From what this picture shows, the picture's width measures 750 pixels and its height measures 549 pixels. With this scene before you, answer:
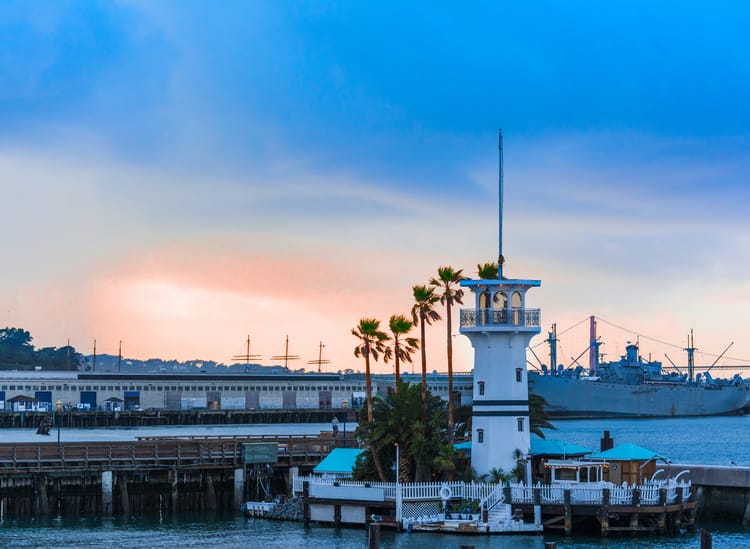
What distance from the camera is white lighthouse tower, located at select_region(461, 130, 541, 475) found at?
6181 centimetres

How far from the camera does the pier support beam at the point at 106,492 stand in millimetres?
69188

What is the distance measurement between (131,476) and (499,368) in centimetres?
2144

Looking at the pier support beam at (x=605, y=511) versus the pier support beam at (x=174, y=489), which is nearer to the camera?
the pier support beam at (x=605, y=511)

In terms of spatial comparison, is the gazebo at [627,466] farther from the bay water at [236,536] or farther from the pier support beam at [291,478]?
the pier support beam at [291,478]

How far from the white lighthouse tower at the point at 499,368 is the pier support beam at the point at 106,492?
1968 centimetres

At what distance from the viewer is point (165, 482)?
234ft

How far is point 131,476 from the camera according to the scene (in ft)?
232

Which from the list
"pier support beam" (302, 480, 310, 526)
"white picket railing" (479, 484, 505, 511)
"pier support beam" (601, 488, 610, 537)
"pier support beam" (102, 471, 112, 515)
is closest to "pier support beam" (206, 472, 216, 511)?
"pier support beam" (102, 471, 112, 515)

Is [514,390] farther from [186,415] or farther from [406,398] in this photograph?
[186,415]

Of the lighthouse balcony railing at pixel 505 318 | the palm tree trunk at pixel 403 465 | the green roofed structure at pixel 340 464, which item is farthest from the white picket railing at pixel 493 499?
the green roofed structure at pixel 340 464

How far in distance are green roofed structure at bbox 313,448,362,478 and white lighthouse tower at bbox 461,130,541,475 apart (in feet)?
22.3

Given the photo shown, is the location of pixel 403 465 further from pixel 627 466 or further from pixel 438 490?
pixel 627 466

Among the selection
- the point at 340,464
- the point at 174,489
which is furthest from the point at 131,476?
the point at 340,464

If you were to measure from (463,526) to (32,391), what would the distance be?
152 meters
